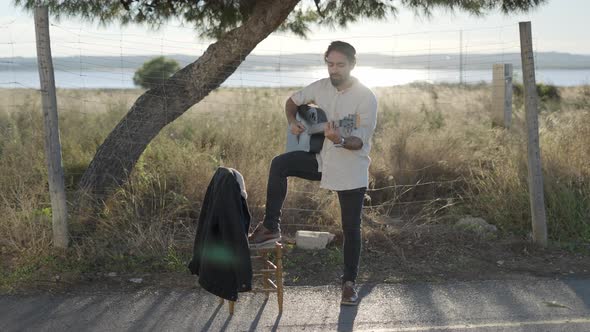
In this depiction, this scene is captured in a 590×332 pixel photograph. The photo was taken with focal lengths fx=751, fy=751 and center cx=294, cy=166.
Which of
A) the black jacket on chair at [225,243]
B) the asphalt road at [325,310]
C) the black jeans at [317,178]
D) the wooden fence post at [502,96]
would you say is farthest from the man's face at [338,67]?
the wooden fence post at [502,96]

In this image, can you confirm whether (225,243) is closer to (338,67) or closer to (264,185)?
(338,67)

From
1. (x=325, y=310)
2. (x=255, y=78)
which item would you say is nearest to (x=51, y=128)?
(x=325, y=310)

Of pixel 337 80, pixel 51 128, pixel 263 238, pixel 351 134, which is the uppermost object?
pixel 337 80

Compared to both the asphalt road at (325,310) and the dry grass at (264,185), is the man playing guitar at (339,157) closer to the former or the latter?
the asphalt road at (325,310)

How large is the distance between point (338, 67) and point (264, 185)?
8.25ft

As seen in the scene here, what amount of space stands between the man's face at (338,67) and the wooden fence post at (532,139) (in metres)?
2.29

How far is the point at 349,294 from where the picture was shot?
521cm

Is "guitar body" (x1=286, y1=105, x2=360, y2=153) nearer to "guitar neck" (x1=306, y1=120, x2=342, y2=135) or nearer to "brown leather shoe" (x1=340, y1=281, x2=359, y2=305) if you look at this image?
"guitar neck" (x1=306, y1=120, x2=342, y2=135)

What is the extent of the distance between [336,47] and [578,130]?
427 cm

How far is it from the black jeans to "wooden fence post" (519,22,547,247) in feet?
7.04

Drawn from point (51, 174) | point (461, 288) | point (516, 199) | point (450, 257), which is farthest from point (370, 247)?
point (51, 174)

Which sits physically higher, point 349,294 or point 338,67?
point 338,67

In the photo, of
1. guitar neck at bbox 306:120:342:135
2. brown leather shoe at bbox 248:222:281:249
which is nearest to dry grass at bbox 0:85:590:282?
brown leather shoe at bbox 248:222:281:249

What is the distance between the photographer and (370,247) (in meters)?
6.52
